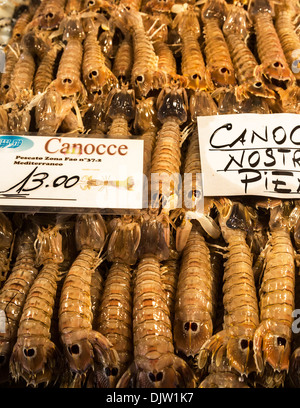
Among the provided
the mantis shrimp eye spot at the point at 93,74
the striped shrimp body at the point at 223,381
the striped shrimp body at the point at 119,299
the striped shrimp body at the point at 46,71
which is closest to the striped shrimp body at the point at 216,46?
the mantis shrimp eye spot at the point at 93,74

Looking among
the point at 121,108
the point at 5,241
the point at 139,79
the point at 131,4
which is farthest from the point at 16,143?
the point at 131,4

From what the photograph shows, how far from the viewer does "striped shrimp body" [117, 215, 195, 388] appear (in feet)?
4.91

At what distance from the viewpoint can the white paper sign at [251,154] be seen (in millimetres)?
1918

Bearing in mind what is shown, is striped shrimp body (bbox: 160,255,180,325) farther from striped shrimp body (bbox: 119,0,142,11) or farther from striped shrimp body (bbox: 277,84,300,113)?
striped shrimp body (bbox: 119,0,142,11)

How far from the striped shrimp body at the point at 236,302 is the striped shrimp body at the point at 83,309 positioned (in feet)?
1.38

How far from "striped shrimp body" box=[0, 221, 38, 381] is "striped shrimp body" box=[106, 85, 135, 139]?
0.76m

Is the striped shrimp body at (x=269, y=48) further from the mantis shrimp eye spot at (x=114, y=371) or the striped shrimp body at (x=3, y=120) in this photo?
the mantis shrimp eye spot at (x=114, y=371)

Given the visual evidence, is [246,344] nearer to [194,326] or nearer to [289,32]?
[194,326]

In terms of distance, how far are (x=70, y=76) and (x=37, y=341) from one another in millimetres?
1638

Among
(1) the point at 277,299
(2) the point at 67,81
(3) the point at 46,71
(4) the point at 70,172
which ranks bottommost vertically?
(1) the point at 277,299

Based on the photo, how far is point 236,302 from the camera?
66.4 inches

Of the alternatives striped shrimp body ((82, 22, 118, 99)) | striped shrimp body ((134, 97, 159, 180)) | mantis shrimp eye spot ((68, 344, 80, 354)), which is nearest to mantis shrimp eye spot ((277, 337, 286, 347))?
mantis shrimp eye spot ((68, 344, 80, 354))

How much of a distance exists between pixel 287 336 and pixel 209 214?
688 millimetres

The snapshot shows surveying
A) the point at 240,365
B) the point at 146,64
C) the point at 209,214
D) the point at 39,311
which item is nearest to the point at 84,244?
the point at 39,311
